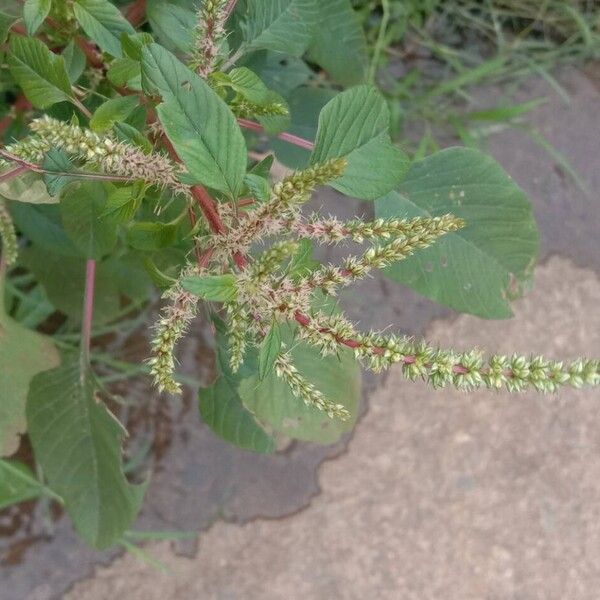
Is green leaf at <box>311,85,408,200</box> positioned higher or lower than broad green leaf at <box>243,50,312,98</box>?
higher

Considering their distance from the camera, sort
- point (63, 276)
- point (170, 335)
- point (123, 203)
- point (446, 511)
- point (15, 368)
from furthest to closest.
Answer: point (446, 511), point (63, 276), point (15, 368), point (123, 203), point (170, 335)

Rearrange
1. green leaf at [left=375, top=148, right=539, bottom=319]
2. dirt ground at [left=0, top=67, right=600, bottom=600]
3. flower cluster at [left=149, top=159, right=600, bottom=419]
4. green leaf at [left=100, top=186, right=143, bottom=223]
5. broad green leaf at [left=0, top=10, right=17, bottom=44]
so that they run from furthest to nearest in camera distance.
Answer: dirt ground at [left=0, top=67, right=600, bottom=600]
green leaf at [left=375, top=148, right=539, bottom=319]
broad green leaf at [left=0, top=10, right=17, bottom=44]
green leaf at [left=100, top=186, right=143, bottom=223]
flower cluster at [left=149, top=159, right=600, bottom=419]

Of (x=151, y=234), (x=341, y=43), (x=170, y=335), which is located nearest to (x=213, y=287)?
(x=170, y=335)

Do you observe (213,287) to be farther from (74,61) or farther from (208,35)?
(74,61)

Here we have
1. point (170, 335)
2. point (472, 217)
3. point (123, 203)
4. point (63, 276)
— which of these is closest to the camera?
point (170, 335)

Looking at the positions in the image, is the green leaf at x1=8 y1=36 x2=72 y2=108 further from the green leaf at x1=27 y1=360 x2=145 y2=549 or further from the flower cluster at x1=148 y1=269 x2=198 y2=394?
the green leaf at x1=27 y1=360 x2=145 y2=549

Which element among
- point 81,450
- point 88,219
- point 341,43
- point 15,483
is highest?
point 341,43

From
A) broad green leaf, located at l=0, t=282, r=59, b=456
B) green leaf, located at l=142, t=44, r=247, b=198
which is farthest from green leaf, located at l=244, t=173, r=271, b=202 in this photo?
broad green leaf, located at l=0, t=282, r=59, b=456

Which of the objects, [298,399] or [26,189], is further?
[298,399]
